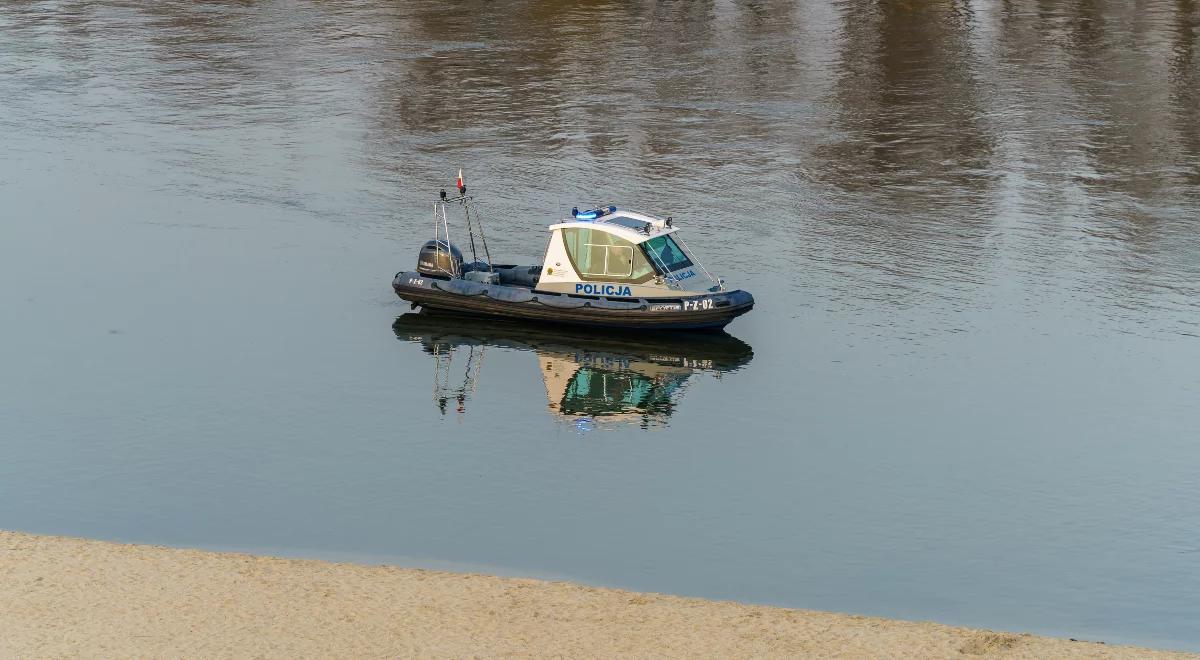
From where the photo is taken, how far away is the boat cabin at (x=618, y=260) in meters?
40.6

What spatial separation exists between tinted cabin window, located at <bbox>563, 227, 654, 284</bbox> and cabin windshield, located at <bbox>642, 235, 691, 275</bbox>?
0.23 m

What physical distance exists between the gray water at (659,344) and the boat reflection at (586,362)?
13 cm

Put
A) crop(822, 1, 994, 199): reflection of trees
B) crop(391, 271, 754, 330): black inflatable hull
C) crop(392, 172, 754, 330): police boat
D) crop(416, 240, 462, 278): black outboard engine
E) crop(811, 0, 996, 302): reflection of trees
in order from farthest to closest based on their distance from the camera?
crop(822, 1, 994, 199): reflection of trees, crop(811, 0, 996, 302): reflection of trees, crop(416, 240, 462, 278): black outboard engine, crop(392, 172, 754, 330): police boat, crop(391, 271, 754, 330): black inflatable hull

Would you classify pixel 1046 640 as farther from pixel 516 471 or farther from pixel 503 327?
pixel 503 327

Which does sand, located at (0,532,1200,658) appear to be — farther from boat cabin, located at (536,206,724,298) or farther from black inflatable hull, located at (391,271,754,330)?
boat cabin, located at (536,206,724,298)

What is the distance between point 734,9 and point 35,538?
212ft

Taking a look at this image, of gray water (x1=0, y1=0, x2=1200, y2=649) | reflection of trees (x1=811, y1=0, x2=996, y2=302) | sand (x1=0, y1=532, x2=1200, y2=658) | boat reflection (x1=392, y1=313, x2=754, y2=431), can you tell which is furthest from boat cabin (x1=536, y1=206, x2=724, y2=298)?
sand (x1=0, y1=532, x2=1200, y2=658)

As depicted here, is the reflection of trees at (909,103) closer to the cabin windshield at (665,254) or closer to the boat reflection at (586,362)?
the cabin windshield at (665,254)

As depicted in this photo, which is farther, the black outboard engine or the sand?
the black outboard engine

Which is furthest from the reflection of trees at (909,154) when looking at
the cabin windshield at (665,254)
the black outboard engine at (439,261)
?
the black outboard engine at (439,261)

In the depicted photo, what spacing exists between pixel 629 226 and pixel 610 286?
157cm

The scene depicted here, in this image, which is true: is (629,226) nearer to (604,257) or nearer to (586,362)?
(604,257)

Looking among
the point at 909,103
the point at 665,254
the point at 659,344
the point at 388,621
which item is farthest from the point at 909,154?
the point at 388,621

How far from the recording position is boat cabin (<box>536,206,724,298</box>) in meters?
40.6
